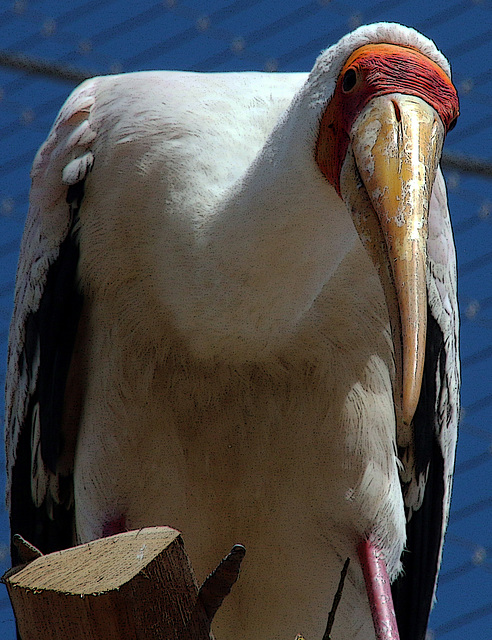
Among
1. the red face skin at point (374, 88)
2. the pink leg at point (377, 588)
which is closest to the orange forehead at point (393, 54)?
the red face skin at point (374, 88)

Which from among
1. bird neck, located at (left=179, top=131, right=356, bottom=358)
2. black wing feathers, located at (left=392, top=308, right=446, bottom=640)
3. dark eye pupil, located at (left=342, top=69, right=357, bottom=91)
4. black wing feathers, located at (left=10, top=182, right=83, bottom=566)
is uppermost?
dark eye pupil, located at (left=342, top=69, right=357, bottom=91)

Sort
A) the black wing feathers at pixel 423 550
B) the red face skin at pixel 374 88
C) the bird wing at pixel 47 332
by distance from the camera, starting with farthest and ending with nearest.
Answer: the black wing feathers at pixel 423 550 → the bird wing at pixel 47 332 → the red face skin at pixel 374 88

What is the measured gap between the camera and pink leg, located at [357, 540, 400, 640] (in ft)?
10.8

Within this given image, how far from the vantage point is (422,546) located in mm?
3895

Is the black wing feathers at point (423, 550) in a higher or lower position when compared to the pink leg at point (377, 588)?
lower

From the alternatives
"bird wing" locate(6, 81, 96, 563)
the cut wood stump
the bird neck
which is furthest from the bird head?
"bird wing" locate(6, 81, 96, 563)

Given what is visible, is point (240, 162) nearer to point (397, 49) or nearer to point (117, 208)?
point (117, 208)

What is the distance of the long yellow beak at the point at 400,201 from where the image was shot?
2205 mm

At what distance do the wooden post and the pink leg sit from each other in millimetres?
1480

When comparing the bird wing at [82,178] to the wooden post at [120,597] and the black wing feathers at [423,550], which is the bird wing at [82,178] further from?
the wooden post at [120,597]

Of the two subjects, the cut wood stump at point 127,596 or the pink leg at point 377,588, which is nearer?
the cut wood stump at point 127,596

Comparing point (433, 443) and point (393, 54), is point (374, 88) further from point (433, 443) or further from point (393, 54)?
point (433, 443)

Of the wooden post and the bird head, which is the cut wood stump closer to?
the wooden post

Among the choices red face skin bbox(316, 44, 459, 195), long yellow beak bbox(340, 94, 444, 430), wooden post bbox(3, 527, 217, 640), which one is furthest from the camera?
red face skin bbox(316, 44, 459, 195)
